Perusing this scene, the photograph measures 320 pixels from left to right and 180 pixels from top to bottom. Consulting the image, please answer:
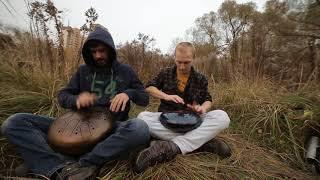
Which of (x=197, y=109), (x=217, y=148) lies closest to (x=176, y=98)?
(x=197, y=109)

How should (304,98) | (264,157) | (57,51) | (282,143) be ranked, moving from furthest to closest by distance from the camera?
(57,51), (304,98), (282,143), (264,157)

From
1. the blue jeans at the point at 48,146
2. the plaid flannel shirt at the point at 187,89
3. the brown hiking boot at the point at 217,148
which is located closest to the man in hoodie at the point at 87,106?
the blue jeans at the point at 48,146

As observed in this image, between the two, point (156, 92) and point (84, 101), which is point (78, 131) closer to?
point (84, 101)

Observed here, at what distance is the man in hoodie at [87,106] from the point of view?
2328 millimetres

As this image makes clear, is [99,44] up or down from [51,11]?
down

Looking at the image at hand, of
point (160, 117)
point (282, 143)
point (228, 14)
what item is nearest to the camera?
point (160, 117)

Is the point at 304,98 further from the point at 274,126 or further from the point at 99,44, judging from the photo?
the point at 99,44

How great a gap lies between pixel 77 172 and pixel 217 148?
123 cm

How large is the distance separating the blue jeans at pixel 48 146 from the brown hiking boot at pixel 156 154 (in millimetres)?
96

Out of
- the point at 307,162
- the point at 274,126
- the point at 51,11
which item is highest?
the point at 51,11

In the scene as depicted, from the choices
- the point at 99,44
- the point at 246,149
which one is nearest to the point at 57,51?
the point at 99,44

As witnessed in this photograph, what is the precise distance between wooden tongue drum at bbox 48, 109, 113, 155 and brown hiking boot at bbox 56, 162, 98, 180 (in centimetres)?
13

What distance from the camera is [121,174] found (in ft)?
7.84

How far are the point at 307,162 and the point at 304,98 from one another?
0.92m
